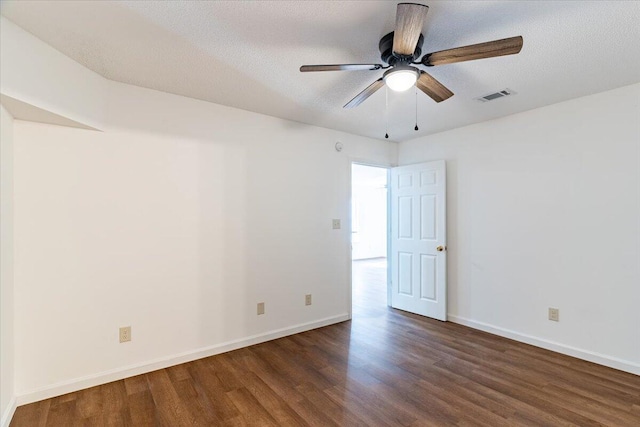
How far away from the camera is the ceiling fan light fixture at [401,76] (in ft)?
5.85

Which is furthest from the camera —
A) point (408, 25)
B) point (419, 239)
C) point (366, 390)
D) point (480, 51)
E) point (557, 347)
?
point (419, 239)

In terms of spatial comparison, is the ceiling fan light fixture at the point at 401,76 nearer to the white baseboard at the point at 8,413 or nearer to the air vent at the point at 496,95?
the air vent at the point at 496,95

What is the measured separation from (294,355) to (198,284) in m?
1.12

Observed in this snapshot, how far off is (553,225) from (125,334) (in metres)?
4.00

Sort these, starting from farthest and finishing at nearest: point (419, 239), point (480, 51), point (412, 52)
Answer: point (419, 239), point (412, 52), point (480, 51)

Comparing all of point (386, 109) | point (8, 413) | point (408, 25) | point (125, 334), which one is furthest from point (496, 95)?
point (8, 413)

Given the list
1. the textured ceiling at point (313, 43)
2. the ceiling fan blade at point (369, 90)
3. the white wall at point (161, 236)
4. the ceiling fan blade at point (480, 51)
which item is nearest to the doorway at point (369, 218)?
the white wall at point (161, 236)

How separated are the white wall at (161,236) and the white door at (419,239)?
1.11 m

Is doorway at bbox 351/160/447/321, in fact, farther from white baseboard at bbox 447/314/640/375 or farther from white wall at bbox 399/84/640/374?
white baseboard at bbox 447/314/640/375

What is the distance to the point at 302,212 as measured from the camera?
3602mm

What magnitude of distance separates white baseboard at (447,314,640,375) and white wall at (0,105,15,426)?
4079mm

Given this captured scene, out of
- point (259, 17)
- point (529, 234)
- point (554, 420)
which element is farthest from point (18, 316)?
point (529, 234)

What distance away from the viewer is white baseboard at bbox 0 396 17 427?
1886 millimetres

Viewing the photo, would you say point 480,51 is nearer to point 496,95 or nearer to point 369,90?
point 369,90
